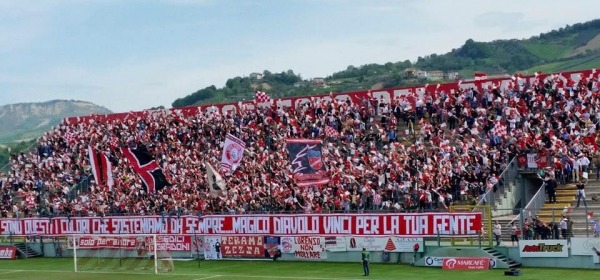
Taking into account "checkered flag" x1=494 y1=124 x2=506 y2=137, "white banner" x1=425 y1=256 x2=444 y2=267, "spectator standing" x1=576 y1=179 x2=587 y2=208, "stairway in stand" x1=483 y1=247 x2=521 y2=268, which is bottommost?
"white banner" x1=425 y1=256 x2=444 y2=267

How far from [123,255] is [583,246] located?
24.8 m

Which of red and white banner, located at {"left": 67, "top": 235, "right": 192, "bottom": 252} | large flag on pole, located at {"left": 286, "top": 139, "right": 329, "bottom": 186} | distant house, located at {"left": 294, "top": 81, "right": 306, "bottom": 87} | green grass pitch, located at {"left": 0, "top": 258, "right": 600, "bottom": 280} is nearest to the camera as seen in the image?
green grass pitch, located at {"left": 0, "top": 258, "right": 600, "bottom": 280}

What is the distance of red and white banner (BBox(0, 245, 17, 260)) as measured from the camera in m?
61.8

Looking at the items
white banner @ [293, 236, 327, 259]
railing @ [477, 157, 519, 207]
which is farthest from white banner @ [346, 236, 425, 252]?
railing @ [477, 157, 519, 207]

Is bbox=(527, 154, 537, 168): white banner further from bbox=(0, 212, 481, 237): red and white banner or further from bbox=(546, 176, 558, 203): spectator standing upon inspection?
bbox=(0, 212, 481, 237): red and white banner

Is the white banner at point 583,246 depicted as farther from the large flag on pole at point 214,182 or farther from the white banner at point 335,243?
the large flag on pole at point 214,182

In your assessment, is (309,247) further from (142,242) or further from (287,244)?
(142,242)

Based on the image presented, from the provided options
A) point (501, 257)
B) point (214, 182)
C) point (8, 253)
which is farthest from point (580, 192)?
point (8, 253)

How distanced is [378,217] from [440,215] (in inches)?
142

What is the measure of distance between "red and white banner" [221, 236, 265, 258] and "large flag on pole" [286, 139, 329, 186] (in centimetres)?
522

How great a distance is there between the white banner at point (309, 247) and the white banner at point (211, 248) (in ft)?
16.7

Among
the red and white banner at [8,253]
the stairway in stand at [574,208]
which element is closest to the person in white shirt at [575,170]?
the stairway in stand at [574,208]

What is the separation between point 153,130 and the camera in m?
70.4

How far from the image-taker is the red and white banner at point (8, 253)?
61.8 meters
